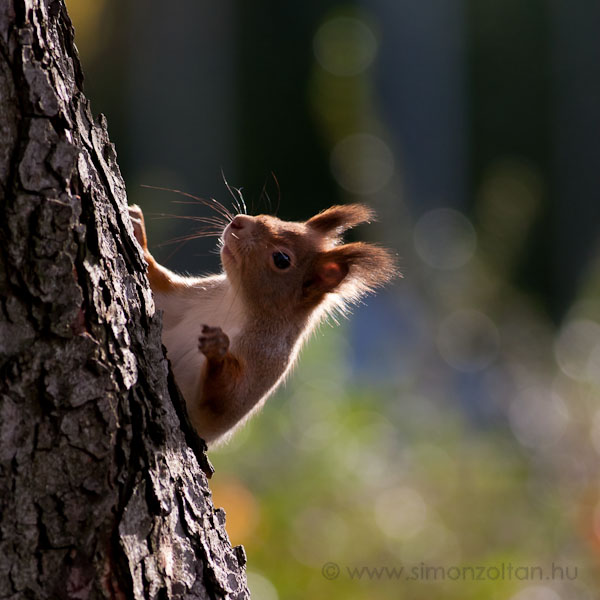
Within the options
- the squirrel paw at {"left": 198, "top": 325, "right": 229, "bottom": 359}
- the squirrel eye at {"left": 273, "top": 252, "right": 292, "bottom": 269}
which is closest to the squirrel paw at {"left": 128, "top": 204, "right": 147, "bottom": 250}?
the squirrel paw at {"left": 198, "top": 325, "right": 229, "bottom": 359}

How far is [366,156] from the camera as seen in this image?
4.93 metres

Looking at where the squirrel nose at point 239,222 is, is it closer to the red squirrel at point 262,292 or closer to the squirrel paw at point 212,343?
the red squirrel at point 262,292

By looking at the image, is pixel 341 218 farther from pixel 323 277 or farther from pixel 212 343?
pixel 212 343

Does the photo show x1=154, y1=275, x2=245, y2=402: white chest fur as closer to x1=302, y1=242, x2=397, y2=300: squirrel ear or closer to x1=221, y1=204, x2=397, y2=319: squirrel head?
x1=221, y1=204, x2=397, y2=319: squirrel head

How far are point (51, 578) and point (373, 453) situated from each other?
2380 millimetres

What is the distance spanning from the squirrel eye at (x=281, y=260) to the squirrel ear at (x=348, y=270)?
7 cm

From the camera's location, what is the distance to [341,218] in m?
2.33

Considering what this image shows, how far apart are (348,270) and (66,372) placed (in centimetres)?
119

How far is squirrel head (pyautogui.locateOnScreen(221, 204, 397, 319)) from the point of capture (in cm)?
222

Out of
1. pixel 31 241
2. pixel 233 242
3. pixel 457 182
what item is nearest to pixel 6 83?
pixel 31 241

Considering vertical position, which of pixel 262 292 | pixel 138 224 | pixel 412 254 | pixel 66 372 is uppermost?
pixel 412 254

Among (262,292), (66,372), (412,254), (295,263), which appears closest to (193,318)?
(262,292)

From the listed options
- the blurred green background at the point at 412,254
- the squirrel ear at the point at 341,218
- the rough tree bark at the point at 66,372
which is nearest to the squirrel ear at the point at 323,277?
the squirrel ear at the point at 341,218

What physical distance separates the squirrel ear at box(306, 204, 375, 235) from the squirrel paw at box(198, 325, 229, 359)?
65cm
